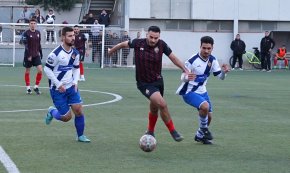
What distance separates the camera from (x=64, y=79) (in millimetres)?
12859

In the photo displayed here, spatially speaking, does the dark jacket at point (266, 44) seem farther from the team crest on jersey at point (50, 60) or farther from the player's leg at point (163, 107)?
the player's leg at point (163, 107)

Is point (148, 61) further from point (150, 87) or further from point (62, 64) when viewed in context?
point (62, 64)

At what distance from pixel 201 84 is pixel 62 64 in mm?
2238

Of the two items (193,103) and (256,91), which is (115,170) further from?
(256,91)

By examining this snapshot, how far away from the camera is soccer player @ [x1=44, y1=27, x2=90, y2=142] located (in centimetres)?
1266

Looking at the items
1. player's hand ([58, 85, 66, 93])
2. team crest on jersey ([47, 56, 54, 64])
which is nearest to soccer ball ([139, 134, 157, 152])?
player's hand ([58, 85, 66, 93])

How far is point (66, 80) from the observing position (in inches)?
506

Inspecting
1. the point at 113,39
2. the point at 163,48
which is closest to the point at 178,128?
the point at 163,48

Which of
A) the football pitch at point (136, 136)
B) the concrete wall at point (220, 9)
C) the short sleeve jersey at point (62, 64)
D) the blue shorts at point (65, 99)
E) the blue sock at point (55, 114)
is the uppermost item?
the concrete wall at point (220, 9)

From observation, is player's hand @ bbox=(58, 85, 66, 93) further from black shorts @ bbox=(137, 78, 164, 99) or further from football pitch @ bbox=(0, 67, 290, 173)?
black shorts @ bbox=(137, 78, 164, 99)

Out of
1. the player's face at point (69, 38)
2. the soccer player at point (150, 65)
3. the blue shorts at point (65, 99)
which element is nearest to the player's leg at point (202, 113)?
the soccer player at point (150, 65)

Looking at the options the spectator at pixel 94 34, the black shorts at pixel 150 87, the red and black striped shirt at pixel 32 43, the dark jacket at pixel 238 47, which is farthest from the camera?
the dark jacket at pixel 238 47

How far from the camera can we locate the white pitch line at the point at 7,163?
32.1 feet

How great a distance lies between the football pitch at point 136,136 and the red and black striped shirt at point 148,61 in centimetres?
105
